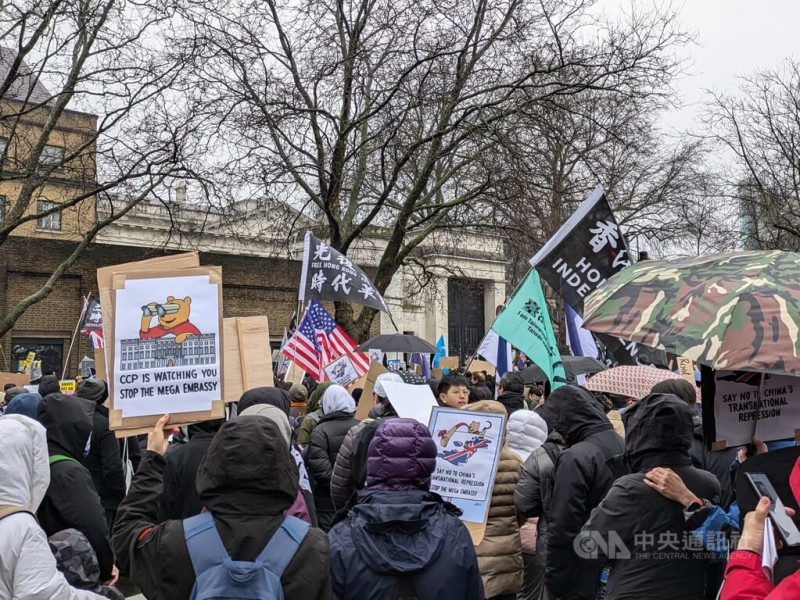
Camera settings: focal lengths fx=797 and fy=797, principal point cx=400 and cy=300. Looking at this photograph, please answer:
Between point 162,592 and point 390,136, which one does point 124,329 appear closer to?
point 162,592

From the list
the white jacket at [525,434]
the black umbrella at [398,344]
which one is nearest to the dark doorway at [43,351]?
the black umbrella at [398,344]

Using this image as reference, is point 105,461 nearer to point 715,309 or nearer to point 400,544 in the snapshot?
point 400,544

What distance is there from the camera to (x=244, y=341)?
4.49 metres

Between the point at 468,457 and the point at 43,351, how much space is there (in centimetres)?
2189

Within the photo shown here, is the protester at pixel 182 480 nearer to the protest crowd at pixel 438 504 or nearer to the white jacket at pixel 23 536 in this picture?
the protest crowd at pixel 438 504

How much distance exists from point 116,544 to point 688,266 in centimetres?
226

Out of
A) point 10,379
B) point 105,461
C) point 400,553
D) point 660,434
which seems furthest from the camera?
point 10,379

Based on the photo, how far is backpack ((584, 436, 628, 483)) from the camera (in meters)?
4.01

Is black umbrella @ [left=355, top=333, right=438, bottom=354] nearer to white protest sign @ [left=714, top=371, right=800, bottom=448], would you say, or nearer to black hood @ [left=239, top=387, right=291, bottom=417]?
black hood @ [left=239, top=387, right=291, bottom=417]

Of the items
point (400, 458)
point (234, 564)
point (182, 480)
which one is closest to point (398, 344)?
point (182, 480)

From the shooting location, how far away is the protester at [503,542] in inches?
176

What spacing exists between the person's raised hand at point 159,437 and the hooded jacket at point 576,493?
198 cm

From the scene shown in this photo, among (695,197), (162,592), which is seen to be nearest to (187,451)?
(162,592)

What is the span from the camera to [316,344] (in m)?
9.59
